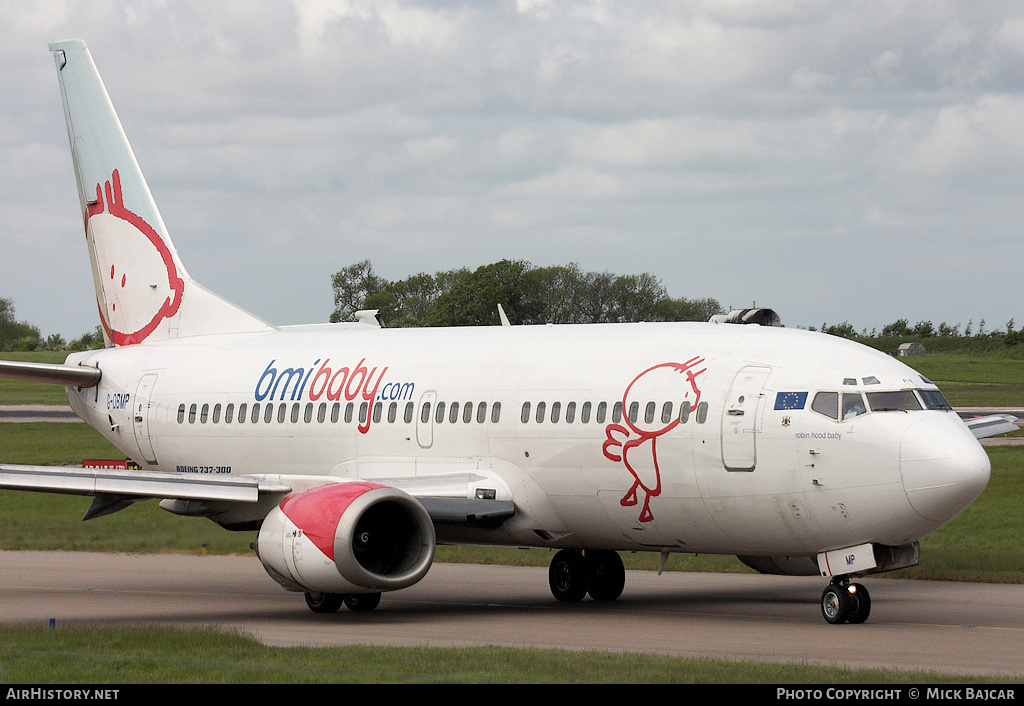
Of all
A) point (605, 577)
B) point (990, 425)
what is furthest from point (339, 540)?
point (990, 425)

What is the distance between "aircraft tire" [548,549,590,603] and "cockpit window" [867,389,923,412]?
7.05m

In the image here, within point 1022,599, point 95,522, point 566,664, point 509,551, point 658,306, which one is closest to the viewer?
point 566,664

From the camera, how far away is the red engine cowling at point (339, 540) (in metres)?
20.6

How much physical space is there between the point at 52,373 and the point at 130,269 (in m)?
3.23

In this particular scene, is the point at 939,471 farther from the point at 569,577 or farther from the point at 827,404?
the point at 569,577

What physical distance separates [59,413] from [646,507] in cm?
5465

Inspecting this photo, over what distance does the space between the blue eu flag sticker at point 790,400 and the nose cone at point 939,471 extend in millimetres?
1468

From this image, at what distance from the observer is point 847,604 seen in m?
20.1

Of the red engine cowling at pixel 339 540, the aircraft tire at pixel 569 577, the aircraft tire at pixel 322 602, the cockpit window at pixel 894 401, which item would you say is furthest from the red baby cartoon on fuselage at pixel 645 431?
the aircraft tire at pixel 322 602

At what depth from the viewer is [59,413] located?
70625 millimetres

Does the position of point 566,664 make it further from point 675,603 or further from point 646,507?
point 675,603

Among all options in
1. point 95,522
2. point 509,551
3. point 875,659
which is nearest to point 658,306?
point 509,551

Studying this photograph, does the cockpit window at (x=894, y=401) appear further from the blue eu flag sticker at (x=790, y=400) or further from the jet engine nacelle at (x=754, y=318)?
the jet engine nacelle at (x=754, y=318)

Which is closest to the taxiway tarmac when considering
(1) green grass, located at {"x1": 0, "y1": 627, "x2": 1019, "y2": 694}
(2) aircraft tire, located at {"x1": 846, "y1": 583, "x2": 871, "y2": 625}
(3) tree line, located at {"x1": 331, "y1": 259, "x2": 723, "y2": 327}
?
(2) aircraft tire, located at {"x1": 846, "y1": 583, "x2": 871, "y2": 625}
